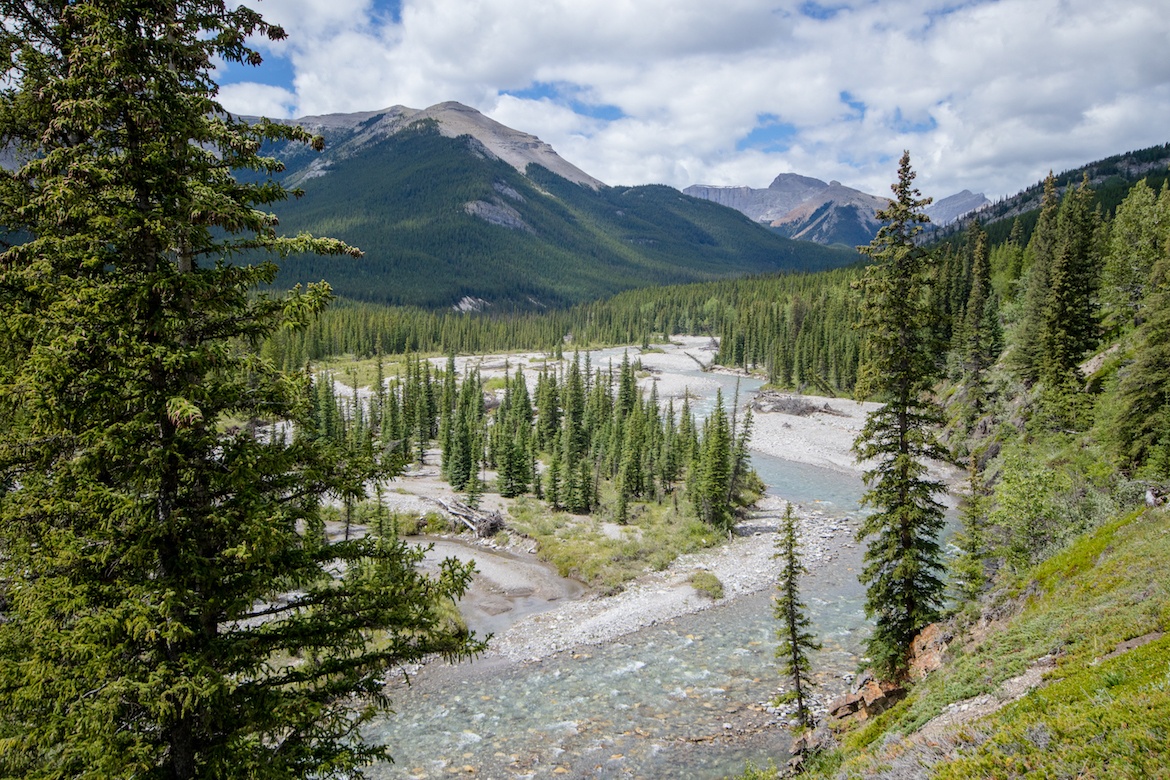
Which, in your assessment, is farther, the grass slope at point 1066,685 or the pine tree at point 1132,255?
the pine tree at point 1132,255

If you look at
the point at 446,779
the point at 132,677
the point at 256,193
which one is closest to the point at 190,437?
the point at 132,677

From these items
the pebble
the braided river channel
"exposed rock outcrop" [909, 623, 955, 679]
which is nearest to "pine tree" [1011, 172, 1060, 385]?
the pebble

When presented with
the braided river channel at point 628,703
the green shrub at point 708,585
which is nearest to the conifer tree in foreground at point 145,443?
the braided river channel at point 628,703

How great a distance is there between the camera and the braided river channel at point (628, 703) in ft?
69.5

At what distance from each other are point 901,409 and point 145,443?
769 inches

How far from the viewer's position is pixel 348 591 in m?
8.59

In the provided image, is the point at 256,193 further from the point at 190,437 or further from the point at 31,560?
the point at 31,560

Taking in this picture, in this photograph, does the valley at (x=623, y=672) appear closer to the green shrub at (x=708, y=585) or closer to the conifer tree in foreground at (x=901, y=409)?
the green shrub at (x=708, y=585)

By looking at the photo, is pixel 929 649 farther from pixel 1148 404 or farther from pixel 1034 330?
pixel 1034 330

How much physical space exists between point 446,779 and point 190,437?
18239mm

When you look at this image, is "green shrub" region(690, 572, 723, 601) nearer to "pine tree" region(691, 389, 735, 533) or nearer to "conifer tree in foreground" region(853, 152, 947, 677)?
"pine tree" region(691, 389, 735, 533)

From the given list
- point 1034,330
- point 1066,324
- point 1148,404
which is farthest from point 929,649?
point 1034,330

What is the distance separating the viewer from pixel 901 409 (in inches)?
755

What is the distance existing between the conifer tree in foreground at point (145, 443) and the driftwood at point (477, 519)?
143 ft
